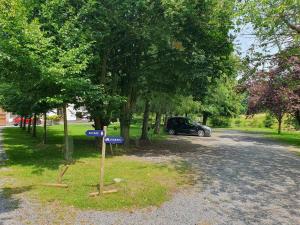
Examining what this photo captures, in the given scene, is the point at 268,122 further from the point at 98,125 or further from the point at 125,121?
the point at 98,125

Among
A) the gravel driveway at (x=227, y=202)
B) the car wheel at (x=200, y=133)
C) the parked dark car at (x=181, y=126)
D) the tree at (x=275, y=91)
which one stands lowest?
the gravel driveway at (x=227, y=202)

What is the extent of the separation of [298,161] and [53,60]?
10409mm

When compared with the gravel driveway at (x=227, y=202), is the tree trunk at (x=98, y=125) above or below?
above

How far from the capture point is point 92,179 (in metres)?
9.65

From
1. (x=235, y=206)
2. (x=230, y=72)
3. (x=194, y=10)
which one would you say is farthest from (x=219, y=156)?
(x=235, y=206)

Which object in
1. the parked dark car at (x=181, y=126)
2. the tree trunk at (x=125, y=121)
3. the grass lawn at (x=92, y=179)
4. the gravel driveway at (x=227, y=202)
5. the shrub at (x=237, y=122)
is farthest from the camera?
the shrub at (x=237, y=122)

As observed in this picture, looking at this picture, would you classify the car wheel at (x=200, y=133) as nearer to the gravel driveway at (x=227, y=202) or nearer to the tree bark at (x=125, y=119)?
the tree bark at (x=125, y=119)

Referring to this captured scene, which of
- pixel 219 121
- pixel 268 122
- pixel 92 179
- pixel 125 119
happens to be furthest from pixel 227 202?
pixel 268 122

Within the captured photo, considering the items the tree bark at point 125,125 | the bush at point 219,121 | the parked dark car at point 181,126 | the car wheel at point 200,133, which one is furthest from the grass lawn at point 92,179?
the bush at point 219,121

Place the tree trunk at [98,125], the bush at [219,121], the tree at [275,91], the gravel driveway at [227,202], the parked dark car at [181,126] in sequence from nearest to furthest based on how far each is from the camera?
the gravel driveway at [227,202]
the tree trunk at [98,125]
the tree at [275,91]
the parked dark car at [181,126]
the bush at [219,121]

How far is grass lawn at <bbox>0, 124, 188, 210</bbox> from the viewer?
25.0 ft

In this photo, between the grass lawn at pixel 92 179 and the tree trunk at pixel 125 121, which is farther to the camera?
the tree trunk at pixel 125 121

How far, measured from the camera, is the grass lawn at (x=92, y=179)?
25.0ft

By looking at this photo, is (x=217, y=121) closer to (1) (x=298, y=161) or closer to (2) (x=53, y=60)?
(1) (x=298, y=161)
